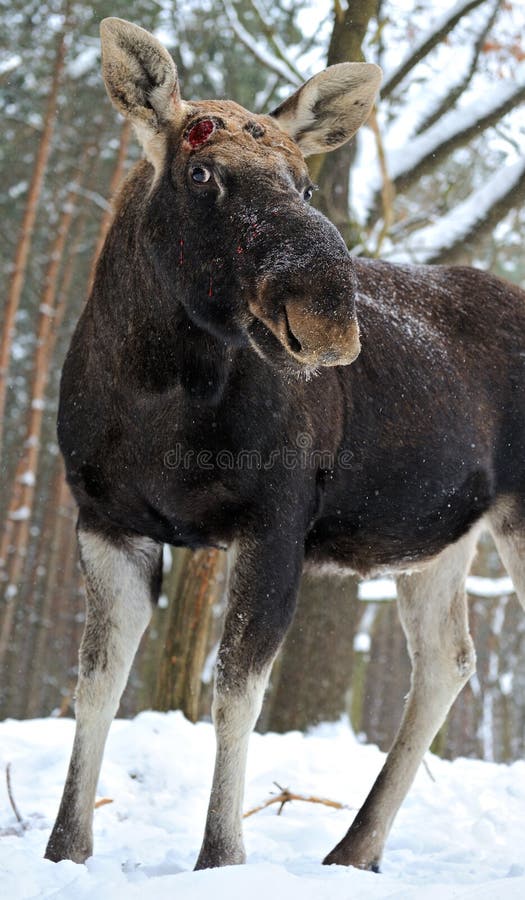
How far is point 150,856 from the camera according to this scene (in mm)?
4172

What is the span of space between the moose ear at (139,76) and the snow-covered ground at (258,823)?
107 inches

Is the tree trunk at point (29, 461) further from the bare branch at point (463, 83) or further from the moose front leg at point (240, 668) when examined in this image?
the moose front leg at point (240, 668)

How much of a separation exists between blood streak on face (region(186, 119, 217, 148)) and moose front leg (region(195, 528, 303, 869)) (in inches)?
59.1

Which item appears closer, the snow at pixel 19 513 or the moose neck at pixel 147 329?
the moose neck at pixel 147 329

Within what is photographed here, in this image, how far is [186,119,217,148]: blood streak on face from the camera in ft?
12.0

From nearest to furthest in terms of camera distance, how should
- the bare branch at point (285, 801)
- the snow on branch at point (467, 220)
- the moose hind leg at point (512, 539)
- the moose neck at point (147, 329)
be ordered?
the moose neck at point (147, 329)
the moose hind leg at point (512, 539)
the bare branch at point (285, 801)
the snow on branch at point (467, 220)

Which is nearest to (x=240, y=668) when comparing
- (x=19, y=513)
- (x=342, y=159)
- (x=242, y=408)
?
(x=242, y=408)

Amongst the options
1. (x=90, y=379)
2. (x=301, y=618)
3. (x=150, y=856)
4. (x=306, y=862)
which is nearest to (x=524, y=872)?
(x=306, y=862)

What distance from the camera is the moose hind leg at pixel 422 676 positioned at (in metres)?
4.51

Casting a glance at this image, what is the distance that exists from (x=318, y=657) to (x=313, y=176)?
3.92 meters

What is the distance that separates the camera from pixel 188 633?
25.3 feet

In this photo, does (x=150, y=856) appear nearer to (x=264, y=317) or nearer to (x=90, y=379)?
(x=90, y=379)

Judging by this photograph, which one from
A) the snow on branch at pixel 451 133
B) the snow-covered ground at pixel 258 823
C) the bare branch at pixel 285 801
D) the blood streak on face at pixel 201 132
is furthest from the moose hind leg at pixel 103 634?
the snow on branch at pixel 451 133

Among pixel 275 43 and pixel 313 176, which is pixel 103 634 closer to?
pixel 313 176
